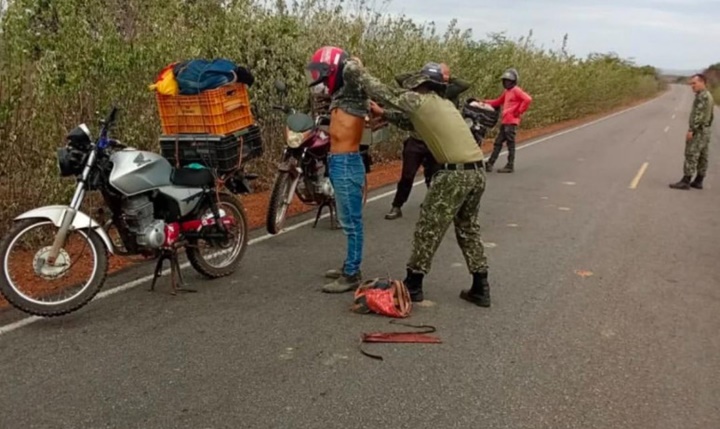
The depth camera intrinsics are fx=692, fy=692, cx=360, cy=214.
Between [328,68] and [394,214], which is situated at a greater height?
[328,68]

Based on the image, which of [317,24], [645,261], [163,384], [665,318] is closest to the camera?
[163,384]

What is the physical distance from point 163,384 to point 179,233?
1.82 metres

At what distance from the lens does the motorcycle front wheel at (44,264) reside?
15.1ft

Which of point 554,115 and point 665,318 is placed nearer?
point 665,318

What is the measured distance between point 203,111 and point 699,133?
1001 cm

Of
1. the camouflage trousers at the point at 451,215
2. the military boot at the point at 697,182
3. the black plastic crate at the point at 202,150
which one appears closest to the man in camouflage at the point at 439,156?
the camouflage trousers at the point at 451,215

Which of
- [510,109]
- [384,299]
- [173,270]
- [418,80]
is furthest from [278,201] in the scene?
[510,109]

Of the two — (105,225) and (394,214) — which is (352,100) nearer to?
(105,225)

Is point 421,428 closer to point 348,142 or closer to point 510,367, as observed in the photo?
point 510,367

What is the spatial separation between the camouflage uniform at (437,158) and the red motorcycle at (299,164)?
203 cm

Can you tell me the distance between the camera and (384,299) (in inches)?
204

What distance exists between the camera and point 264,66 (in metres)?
10.9

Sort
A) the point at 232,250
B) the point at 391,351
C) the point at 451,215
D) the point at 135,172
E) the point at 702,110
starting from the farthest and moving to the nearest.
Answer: the point at 702,110 < the point at 232,250 < the point at 451,215 < the point at 135,172 < the point at 391,351

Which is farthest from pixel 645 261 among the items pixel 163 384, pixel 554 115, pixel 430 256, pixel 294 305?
pixel 554 115
